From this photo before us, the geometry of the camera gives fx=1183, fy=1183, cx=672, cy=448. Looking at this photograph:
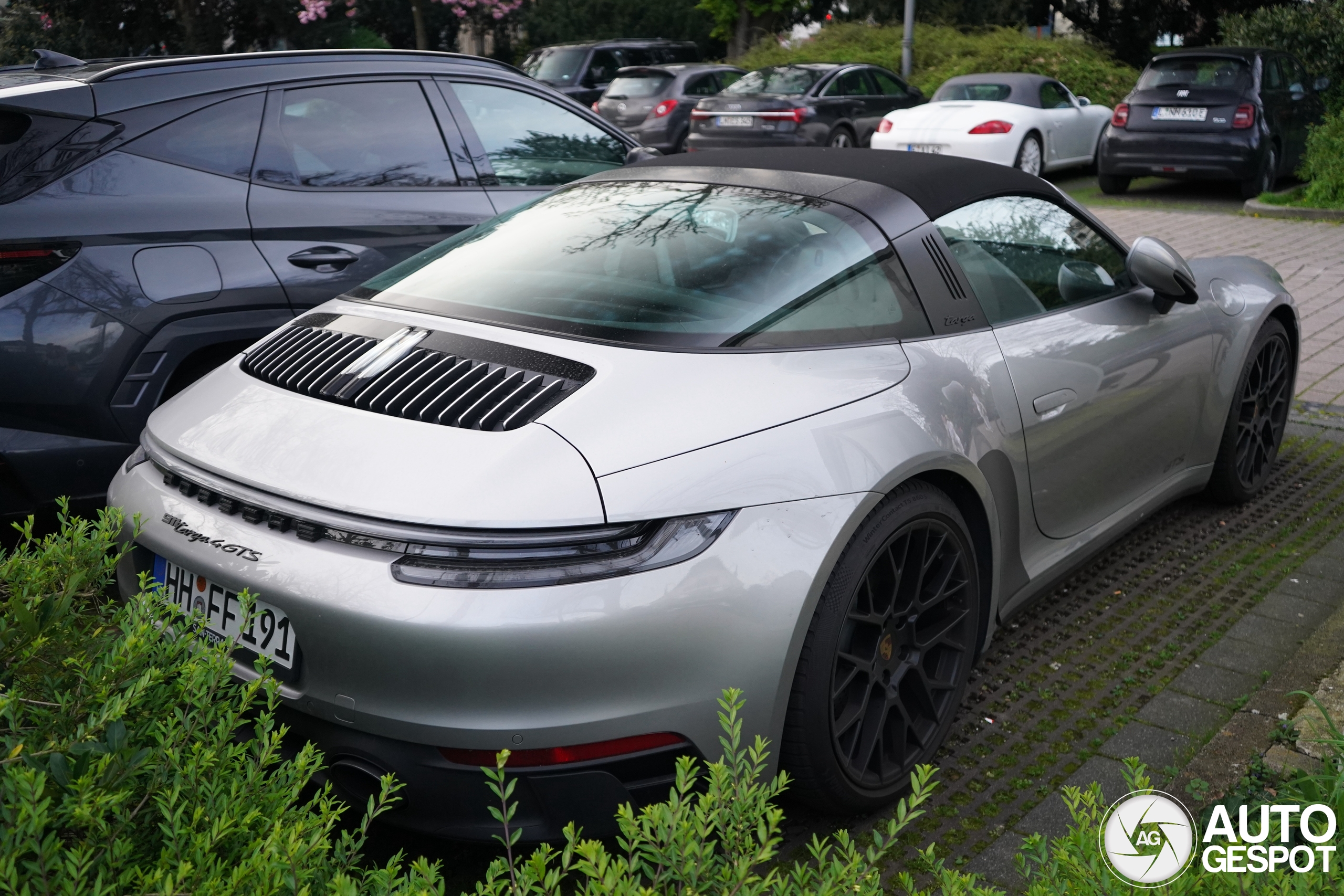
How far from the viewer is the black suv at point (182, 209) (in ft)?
11.7

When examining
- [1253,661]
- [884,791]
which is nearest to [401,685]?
[884,791]

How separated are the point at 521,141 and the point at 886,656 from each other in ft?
10.6

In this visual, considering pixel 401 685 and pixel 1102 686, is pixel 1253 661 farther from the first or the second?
pixel 401 685

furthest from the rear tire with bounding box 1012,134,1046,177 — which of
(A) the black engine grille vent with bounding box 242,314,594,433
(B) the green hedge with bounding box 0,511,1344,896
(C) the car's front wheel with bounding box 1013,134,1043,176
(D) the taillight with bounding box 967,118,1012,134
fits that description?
(B) the green hedge with bounding box 0,511,1344,896

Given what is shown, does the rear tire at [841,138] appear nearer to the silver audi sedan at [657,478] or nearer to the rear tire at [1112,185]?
the rear tire at [1112,185]

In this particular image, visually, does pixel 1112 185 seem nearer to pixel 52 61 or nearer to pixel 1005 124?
pixel 1005 124

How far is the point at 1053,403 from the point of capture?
3309 millimetres

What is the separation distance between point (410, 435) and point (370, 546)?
26 cm

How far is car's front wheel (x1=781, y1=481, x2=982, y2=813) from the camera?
8.08 ft

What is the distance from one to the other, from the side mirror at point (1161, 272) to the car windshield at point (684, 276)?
3.69 ft

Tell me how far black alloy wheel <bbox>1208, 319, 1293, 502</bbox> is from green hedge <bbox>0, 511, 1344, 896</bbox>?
3.06 metres

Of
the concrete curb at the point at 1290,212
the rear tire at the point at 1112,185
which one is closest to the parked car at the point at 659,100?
the rear tire at the point at 1112,185

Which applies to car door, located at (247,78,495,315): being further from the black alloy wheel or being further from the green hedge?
the black alloy wheel

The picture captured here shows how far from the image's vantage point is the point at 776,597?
233cm
